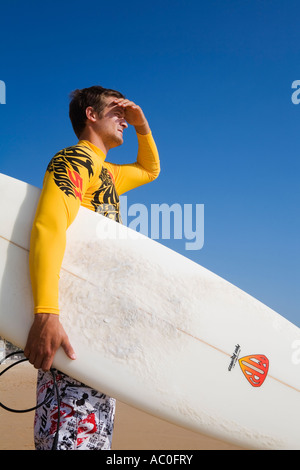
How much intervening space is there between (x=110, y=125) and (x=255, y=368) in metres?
1.53

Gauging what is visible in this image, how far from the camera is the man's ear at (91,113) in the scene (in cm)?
188

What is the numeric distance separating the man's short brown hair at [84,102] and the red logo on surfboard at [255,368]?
154cm

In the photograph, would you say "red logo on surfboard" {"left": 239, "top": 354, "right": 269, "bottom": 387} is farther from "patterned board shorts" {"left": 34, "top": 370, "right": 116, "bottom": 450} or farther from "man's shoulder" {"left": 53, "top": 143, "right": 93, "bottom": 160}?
"man's shoulder" {"left": 53, "top": 143, "right": 93, "bottom": 160}

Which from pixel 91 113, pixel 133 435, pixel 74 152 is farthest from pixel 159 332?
pixel 133 435

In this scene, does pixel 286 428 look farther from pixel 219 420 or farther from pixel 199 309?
pixel 199 309

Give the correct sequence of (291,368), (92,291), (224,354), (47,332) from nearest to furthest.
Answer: (47,332) → (92,291) → (224,354) → (291,368)

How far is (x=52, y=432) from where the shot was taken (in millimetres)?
1345

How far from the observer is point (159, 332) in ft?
5.70

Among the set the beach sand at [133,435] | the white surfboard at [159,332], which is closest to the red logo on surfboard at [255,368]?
the white surfboard at [159,332]

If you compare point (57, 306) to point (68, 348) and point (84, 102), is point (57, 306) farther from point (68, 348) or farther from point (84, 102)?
point (84, 102)

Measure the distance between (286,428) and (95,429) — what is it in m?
1.14

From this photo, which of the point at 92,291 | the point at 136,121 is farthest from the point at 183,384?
the point at 136,121

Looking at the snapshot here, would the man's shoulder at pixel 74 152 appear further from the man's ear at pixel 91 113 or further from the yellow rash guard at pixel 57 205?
the man's ear at pixel 91 113
